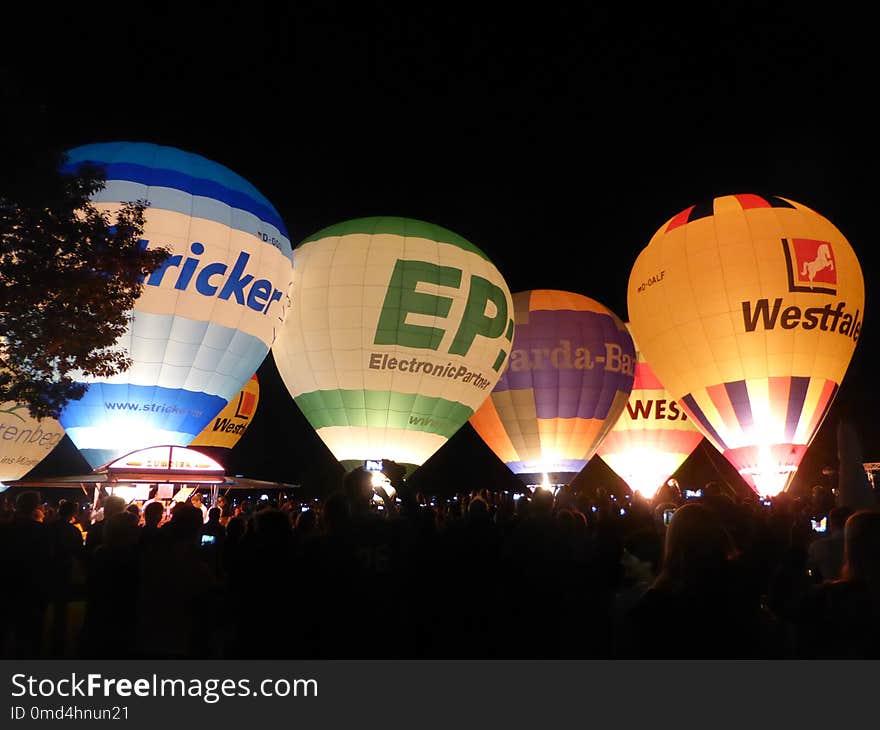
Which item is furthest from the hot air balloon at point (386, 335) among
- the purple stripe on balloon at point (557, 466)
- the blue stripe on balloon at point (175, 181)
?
the purple stripe on balloon at point (557, 466)

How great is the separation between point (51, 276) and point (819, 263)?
1699 cm

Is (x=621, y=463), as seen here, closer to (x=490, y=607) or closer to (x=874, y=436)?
(x=490, y=607)

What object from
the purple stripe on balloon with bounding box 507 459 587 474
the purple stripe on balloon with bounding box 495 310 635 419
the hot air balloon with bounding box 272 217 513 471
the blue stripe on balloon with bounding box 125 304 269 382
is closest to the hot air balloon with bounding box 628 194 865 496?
the purple stripe on balloon with bounding box 495 310 635 419

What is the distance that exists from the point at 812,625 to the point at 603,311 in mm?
22871

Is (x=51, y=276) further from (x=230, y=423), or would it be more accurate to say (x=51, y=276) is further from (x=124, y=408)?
(x=230, y=423)

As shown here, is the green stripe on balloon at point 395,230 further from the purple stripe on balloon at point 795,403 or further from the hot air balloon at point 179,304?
the purple stripe on balloon at point 795,403

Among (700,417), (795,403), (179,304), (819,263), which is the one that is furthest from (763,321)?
(179,304)

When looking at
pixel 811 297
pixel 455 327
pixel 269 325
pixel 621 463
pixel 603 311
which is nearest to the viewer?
pixel 269 325

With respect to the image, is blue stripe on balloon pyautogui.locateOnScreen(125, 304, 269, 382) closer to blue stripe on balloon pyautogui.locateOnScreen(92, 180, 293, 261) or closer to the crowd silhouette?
blue stripe on balloon pyautogui.locateOnScreen(92, 180, 293, 261)

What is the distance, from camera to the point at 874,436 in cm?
5516

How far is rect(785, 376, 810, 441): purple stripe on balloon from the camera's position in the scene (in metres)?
19.2

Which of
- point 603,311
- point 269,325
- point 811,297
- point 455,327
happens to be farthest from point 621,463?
point 269,325

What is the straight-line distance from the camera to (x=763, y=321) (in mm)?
19094

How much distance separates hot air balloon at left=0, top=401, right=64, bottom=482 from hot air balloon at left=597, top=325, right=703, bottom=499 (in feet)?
63.1
